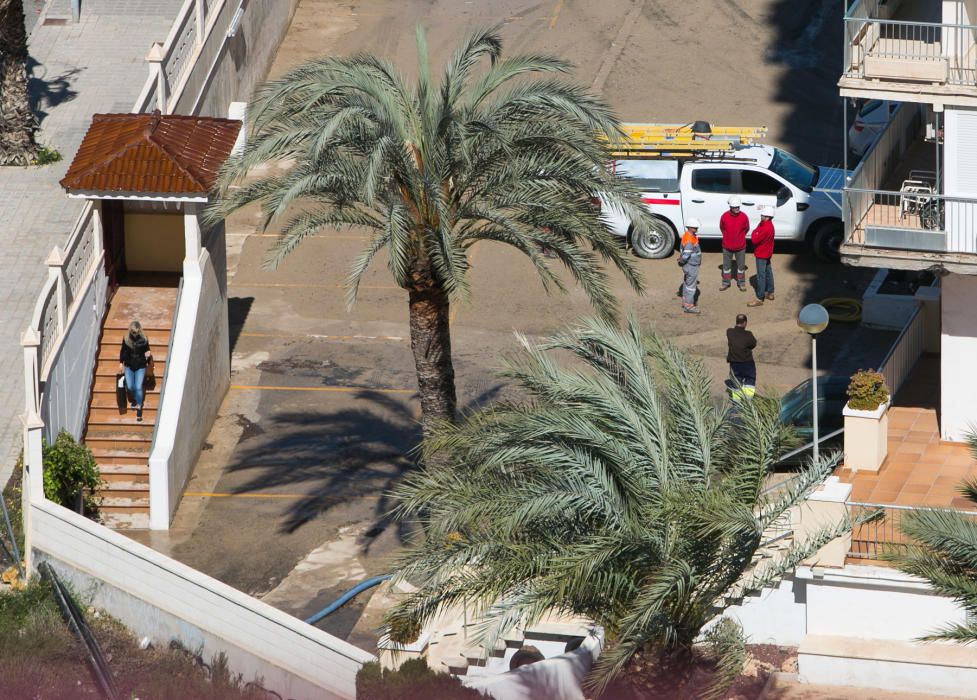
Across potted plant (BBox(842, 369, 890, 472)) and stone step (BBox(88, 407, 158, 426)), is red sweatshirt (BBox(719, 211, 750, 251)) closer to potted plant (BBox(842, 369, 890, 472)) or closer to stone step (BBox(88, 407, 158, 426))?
potted plant (BBox(842, 369, 890, 472))

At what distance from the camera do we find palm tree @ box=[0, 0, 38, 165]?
30297 mm

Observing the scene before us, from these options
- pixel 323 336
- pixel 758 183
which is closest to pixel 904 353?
pixel 758 183

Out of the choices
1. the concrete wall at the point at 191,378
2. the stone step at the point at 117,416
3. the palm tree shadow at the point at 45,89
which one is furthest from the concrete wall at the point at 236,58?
the stone step at the point at 117,416

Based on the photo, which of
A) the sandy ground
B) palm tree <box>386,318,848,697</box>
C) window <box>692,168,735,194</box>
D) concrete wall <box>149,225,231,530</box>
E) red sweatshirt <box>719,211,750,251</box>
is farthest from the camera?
window <box>692,168,735,194</box>

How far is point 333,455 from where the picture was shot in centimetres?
2606

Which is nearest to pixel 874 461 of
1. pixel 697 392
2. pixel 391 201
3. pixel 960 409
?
pixel 960 409

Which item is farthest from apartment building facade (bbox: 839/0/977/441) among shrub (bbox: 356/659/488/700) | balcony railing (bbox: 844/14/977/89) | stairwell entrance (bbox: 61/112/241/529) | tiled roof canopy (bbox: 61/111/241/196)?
stairwell entrance (bbox: 61/112/241/529)

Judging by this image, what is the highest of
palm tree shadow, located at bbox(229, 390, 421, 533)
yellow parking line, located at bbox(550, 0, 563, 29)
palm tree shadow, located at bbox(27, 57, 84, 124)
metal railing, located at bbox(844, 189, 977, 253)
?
yellow parking line, located at bbox(550, 0, 563, 29)

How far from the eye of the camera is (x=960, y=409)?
2525cm

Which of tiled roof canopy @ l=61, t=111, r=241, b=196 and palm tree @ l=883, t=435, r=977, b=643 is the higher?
tiled roof canopy @ l=61, t=111, r=241, b=196

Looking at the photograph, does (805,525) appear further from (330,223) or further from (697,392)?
(330,223)

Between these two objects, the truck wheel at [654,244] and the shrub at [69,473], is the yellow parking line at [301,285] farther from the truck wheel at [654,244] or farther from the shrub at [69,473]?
the shrub at [69,473]

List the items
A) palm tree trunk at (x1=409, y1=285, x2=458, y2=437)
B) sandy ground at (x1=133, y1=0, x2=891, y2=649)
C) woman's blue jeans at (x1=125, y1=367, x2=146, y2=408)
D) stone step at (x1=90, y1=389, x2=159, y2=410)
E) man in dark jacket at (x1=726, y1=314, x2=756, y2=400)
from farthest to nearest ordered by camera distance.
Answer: man in dark jacket at (x1=726, y1=314, x2=756, y2=400)
stone step at (x1=90, y1=389, x2=159, y2=410)
woman's blue jeans at (x1=125, y1=367, x2=146, y2=408)
sandy ground at (x1=133, y1=0, x2=891, y2=649)
palm tree trunk at (x1=409, y1=285, x2=458, y2=437)

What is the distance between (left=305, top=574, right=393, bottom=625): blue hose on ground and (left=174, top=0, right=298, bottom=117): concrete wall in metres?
9.66
